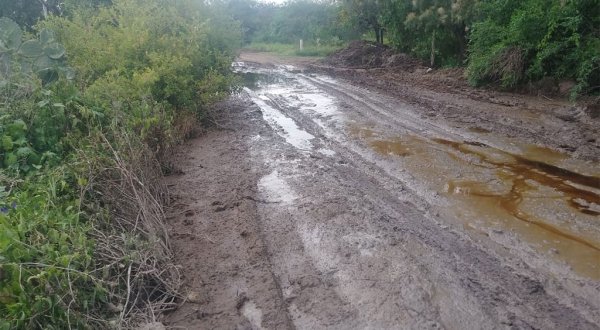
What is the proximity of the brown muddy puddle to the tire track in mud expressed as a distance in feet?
1.67

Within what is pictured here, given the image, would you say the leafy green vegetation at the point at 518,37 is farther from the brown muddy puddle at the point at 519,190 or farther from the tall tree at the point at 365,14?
the tall tree at the point at 365,14

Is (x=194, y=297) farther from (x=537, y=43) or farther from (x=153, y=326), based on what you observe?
(x=537, y=43)

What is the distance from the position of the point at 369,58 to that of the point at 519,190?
1653 cm

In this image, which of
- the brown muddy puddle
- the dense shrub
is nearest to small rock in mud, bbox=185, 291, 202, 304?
the brown muddy puddle

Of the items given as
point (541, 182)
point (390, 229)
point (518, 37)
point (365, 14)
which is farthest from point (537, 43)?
point (365, 14)

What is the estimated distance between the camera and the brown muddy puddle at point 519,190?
468 cm

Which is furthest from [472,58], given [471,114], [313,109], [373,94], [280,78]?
[280,78]

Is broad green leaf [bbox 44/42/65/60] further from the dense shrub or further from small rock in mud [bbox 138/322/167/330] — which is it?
the dense shrub

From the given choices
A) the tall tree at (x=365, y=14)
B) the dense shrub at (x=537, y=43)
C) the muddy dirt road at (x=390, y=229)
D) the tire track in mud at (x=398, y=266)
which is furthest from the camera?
the tall tree at (x=365, y=14)

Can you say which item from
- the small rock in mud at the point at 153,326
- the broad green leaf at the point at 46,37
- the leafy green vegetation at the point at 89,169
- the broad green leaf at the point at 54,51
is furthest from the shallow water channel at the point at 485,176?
the broad green leaf at the point at 46,37

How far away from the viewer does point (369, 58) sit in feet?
70.6

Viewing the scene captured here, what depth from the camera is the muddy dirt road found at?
12.3 feet

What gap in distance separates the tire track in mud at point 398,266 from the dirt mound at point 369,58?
13.3m

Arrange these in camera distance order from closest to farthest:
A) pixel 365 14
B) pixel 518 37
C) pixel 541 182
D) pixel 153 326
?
pixel 153 326 < pixel 541 182 < pixel 518 37 < pixel 365 14
